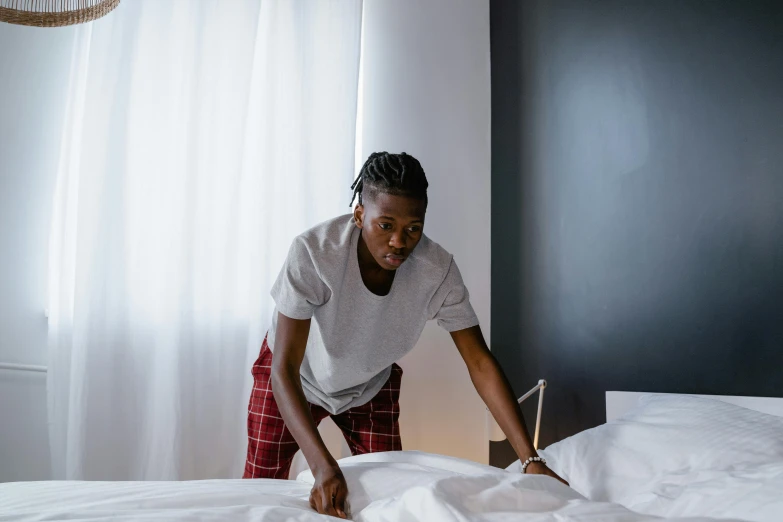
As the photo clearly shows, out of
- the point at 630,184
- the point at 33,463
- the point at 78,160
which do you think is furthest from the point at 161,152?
the point at 630,184

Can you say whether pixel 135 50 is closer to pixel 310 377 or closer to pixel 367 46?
pixel 367 46

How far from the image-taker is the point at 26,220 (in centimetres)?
257

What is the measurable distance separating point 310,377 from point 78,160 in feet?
4.39

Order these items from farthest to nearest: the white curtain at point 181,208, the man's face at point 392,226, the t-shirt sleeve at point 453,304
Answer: the white curtain at point 181,208, the t-shirt sleeve at point 453,304, the man's face at point 392,226

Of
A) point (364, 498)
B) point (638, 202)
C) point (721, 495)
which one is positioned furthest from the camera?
point (638, 202)

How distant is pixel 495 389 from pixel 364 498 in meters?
0.50

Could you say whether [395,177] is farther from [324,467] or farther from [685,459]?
[685,459]

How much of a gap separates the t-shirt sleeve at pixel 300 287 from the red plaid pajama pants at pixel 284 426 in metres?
0.40

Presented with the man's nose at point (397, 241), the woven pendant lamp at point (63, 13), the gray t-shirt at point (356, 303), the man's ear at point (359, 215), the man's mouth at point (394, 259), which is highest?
the woven pendant lamp at point (63, 13)

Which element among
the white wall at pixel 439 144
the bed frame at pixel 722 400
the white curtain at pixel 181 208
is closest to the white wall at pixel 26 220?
the white curtain at pixel 181 208

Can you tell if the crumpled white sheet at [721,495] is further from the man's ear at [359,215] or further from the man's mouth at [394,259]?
the man's ear at [359,215]

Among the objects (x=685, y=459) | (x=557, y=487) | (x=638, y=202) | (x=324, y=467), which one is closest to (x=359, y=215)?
(x=324, y=467)

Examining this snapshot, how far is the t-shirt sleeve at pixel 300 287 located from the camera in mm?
1523

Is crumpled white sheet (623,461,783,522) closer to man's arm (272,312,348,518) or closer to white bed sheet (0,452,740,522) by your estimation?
white bed sheet (0,452,740,522)
